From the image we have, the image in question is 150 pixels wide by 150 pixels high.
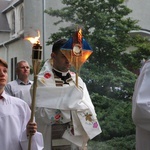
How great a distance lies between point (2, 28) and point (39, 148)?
20.4 m

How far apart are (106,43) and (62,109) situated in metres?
6.53

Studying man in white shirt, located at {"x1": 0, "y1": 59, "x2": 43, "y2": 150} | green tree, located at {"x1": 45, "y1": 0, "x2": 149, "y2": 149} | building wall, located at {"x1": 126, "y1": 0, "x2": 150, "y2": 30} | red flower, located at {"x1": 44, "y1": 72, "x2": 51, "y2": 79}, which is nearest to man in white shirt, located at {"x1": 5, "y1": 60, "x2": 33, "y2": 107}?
red flower, located at {"x1": 44, "y1": 72, "x2": 51, "y2": 79}

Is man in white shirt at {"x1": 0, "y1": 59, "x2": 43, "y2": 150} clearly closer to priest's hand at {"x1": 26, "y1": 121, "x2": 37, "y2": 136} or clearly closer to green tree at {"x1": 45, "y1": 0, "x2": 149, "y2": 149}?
priest's hand at {"x1": 26, "y1": 121, "x2": 37, "y2": 136}

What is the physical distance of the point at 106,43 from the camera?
35.5 ft

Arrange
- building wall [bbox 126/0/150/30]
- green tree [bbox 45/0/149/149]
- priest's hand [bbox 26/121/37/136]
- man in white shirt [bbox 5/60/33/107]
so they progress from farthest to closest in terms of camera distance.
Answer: building wall [bbox 126/0/150/30], green tree [bbox 45/0/149/149], man in white shirt [bbox 5/60/33/107], priest's hand [bbox 26/121/37/136]

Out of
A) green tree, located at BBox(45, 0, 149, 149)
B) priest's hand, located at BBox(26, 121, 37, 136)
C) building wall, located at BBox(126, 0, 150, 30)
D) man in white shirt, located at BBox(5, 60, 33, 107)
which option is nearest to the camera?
priest's hand, located at BBox(26, 121, 37, 136)

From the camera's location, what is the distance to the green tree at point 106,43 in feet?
34.5

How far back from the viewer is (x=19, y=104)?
11.6 ft

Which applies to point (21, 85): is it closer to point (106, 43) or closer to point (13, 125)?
point (13, 125)

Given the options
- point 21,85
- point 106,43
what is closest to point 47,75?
point 21,85

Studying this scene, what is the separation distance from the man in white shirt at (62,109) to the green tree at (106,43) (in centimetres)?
556

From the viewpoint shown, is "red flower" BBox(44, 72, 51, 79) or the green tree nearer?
"red flower" BBox(44, 72, 51, 79)

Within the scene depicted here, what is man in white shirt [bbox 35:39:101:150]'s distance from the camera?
14.6 feet

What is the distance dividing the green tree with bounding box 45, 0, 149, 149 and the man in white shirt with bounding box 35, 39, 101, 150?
5562 millimetres
